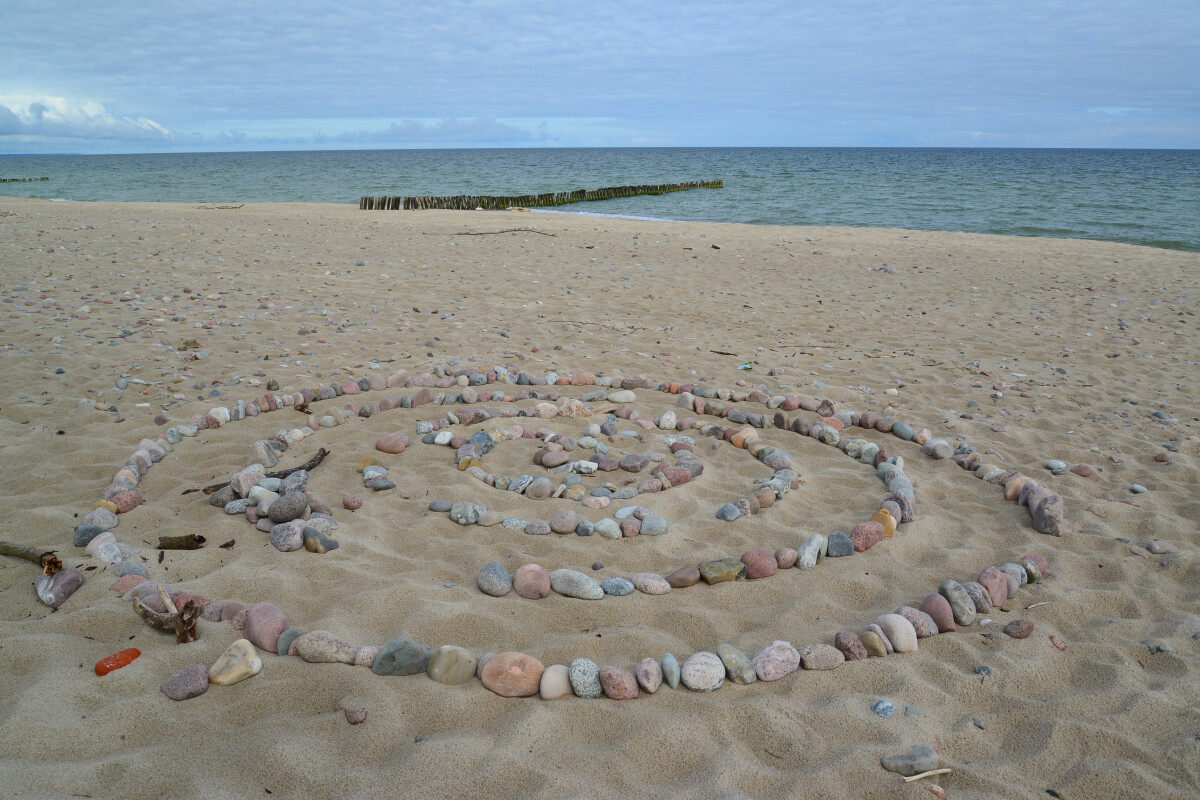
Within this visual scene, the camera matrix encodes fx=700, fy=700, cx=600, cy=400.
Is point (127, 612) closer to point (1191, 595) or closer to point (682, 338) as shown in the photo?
point (1191, 595)

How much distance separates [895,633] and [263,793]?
214 cm

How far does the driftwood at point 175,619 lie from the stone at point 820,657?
2.18 m

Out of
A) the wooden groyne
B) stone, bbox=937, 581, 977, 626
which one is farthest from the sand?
the wooden groyne

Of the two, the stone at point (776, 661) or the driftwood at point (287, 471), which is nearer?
the stone at point (776, 661)

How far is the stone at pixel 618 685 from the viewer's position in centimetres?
231

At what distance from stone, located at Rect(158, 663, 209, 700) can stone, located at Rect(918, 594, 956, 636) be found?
8.56ft

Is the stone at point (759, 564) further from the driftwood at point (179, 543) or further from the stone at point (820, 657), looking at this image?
the driftwood at point (179, 543)

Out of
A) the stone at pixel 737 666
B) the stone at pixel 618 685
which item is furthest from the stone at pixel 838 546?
the stone at pixel 618 685

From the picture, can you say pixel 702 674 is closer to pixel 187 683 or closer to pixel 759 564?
pixel 759 564

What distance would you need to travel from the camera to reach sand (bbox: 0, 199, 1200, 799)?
6.55 feet

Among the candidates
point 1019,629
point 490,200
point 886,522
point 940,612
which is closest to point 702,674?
point 940,612

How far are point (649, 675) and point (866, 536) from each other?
150 centimetres

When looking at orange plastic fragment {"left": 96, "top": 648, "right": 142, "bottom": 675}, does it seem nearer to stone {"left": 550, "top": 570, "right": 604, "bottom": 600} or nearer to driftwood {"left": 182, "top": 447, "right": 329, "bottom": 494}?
driftwood {"left": 182, "top": 447, "right": 329, "bottom": 494}

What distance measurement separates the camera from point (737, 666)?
2.42 meters
